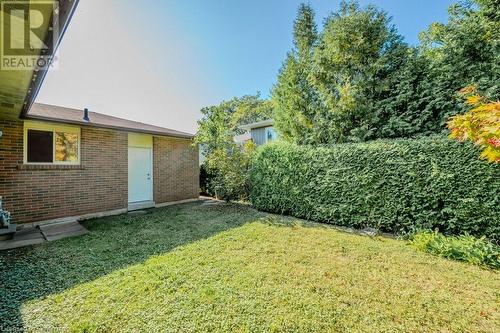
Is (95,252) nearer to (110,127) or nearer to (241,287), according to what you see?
(241,287)

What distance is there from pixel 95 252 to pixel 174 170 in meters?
5.68

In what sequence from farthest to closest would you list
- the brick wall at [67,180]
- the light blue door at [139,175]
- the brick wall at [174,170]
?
the brick wall at [174,170], the light blue door at [139,175], the brick wall at [67,180]

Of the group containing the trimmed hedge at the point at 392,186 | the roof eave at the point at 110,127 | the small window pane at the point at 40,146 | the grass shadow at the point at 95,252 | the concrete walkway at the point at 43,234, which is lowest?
the grass shadow at the point at 95,252

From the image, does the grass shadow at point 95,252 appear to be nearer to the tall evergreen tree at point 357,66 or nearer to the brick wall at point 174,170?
the brick wall at point 174,170

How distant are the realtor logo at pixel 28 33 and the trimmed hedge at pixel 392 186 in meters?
6.40

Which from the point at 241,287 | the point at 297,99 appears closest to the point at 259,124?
the point at 297,99

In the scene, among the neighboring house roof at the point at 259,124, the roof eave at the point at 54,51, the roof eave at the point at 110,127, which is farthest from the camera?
the neighboring house roof at the point at 259,124

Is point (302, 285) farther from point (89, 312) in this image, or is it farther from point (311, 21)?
point (311, 21)

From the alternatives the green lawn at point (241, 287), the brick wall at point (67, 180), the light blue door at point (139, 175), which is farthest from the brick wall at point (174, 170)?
the green lawn at point (241, 287)

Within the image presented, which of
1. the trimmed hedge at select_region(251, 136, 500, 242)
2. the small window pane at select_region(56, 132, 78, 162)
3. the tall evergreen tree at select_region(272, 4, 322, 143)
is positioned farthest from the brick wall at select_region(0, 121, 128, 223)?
the tall evergreen tree at select_region(272, 4, 322, 143)

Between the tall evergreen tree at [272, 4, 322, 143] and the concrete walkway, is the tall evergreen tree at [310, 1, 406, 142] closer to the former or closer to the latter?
the tall evergreen tree at [272, 4, 322, 143]

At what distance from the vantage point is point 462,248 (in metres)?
4.08

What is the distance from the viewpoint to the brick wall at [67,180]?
573 cm

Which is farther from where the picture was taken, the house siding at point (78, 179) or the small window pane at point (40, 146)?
the small window pane at point (40, 146)
